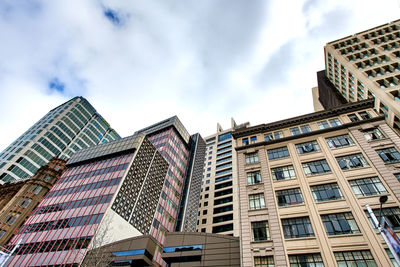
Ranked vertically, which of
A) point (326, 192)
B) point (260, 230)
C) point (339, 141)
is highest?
point (339, 141)

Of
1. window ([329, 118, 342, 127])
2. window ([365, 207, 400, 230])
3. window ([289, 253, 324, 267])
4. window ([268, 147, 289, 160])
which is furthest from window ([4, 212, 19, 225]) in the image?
window ([329, 118, 342, 127])

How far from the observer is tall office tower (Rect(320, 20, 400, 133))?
42.4 metres

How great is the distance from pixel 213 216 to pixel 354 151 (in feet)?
154

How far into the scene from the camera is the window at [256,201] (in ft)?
Answer: 84.3

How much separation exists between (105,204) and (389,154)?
46271mm

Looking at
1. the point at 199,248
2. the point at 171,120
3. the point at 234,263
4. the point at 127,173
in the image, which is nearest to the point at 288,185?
the point at 234,263

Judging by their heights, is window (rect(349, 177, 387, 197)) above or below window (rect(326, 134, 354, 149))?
below

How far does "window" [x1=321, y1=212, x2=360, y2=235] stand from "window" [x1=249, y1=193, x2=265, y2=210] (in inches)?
250

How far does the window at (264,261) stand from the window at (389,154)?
17115mm

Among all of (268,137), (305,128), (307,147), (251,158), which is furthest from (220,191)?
(307,147)

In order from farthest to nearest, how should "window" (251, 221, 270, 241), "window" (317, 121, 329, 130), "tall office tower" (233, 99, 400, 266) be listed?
"window" (317, 121, 329, 130) → "window" (251, 221, 270, 241) → "tall office tower" (233, 99, 400, 266)

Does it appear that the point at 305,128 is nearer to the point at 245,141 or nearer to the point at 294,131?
the point at 294,131

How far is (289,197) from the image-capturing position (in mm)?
25078

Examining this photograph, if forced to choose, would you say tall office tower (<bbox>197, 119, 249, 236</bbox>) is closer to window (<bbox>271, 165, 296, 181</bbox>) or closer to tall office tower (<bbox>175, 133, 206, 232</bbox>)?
tall office tower (<bbox>175, 133, 206, 232</bbox>)
